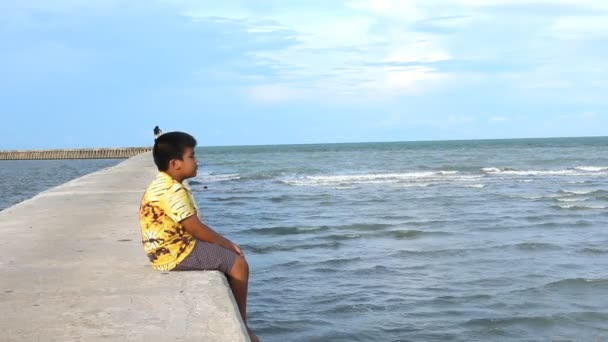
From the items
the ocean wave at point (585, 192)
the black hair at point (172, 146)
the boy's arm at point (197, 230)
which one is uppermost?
the black hair at point (172, 146)

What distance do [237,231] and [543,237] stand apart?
4.38 m

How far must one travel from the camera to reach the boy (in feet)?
15.1

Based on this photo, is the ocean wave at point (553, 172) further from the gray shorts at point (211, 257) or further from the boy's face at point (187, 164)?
the boy's face at point (187, 164)

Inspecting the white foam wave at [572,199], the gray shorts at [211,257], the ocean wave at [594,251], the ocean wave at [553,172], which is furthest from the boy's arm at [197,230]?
the ocean wave at [553,172]

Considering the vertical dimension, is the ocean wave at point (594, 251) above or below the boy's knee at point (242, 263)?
below

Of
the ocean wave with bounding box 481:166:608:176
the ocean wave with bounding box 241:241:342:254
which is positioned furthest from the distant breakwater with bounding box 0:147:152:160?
the ocean wave with bounding box 241:241:342:254

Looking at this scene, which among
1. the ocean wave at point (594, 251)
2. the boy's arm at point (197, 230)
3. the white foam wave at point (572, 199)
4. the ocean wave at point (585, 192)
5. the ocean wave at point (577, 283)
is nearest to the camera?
the boy's arm at point (197, 230)

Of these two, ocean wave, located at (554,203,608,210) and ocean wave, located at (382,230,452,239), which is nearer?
ocean wave, located at (382,230,452,239)

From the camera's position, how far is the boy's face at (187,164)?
15.2 ft

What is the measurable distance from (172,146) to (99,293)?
933mm

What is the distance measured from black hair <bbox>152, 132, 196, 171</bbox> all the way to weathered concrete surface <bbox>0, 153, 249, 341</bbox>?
0.73 m

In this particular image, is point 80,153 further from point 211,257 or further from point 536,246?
point 211,257

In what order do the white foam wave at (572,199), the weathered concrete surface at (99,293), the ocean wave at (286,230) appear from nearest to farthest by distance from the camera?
the weathered concrete surface at (99,293) → the ocean wave at (286,230) → the white foam wave at (572,199)

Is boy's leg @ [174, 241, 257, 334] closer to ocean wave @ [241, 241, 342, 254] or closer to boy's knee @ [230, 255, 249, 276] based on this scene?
boy's knee @ [230, 255, 249, 276]
